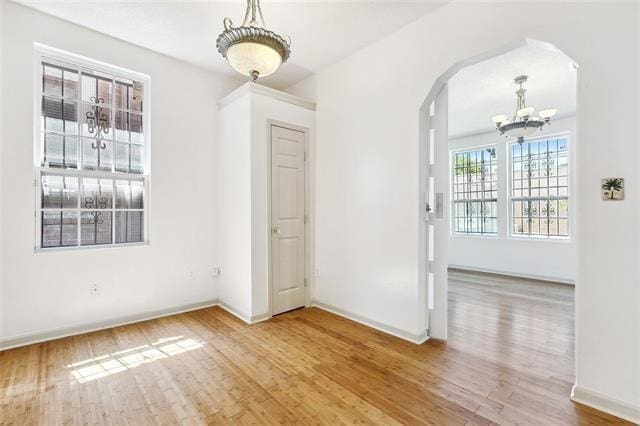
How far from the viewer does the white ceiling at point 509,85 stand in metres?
3.40

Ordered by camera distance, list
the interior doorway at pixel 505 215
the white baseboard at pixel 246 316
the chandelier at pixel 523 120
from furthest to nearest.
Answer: the chandelier at pixel 523 120 < the white baseboard at pixel 246 316 < the interior doorway at pixel 505 215

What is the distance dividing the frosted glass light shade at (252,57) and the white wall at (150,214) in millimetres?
2031

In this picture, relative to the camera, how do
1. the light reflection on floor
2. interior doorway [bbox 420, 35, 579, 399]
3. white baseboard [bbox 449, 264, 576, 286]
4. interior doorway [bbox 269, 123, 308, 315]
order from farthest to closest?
white baseboard [bbox 449, 264, 576, 286] < interior doorway [bbox 269, 123, 308, 315] < interior doorway [bbox 420, 35, 579, 399] < the light reflection on floor

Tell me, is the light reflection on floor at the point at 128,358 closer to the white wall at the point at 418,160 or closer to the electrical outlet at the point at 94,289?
the electrical outlet at the point at 94,289

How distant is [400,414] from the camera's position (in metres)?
1.84

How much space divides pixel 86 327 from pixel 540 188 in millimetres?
7446

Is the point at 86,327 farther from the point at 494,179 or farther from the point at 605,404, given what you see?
the point at 494,179

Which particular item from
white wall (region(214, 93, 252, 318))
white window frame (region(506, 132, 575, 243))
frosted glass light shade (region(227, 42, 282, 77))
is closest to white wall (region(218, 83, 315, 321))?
white wall (region(214, 93, 252, 318))

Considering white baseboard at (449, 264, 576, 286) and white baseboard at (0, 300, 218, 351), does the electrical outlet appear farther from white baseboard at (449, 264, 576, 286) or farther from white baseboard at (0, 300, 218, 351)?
white baseboard at (449, 264, 576, 286)

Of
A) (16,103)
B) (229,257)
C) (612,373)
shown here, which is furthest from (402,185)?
(16,103)

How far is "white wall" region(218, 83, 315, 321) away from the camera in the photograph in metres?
3.38

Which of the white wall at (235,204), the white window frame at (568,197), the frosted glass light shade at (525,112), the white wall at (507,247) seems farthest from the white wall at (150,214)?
the white window frame at (568,197)

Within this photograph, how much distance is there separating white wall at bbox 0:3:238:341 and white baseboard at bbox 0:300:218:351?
0.12ft

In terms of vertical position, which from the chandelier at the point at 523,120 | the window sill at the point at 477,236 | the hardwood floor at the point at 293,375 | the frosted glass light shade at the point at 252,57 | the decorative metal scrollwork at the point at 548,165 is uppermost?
the chandelier at the point at 523,120
